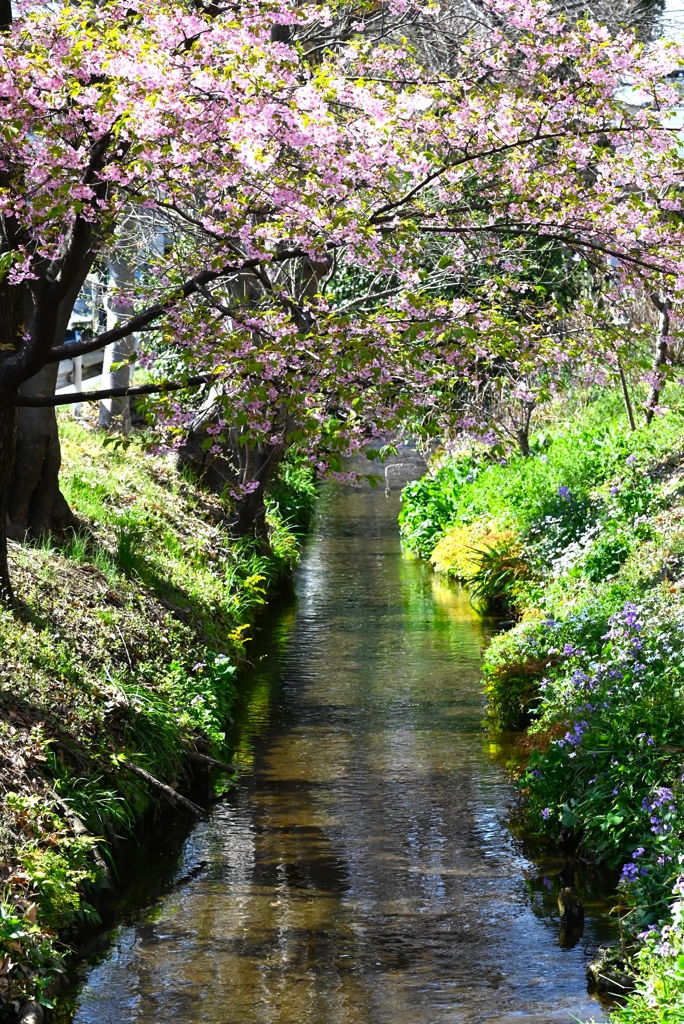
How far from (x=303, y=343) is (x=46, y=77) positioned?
2.22m

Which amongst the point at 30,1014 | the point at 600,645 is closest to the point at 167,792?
the point at 30,1014

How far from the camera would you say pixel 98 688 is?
375 inches

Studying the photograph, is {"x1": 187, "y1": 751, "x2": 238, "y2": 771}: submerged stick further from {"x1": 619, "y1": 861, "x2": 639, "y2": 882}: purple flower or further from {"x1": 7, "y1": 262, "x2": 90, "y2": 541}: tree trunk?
{"x1": 619, "y1": 861, "x2": 639, "y2": 882}: purple flower

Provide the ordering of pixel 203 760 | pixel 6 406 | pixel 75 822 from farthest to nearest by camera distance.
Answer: pixel 203 760, pixel 6 406, pixel 75 822

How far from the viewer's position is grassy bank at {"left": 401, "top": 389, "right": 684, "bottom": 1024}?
7086 millimetres

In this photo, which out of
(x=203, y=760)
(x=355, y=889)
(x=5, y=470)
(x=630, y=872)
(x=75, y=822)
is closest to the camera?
(x=630, y=872)

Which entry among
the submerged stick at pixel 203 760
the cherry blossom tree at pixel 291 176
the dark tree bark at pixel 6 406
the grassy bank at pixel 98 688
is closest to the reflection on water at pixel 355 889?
A: the submerged stick at pixel 203 760

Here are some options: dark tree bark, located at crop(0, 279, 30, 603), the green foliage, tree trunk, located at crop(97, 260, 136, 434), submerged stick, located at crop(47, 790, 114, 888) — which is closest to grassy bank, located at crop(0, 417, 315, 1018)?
submerged stick, located at crop(47, 790, 114, 888)

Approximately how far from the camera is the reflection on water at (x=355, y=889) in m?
6.71

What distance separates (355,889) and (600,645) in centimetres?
330

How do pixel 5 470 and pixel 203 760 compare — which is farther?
pixel 203 760

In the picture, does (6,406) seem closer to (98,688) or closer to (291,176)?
(98,688)

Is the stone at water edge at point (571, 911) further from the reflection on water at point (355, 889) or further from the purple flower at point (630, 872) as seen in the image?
the purple flower at point (630, 872)

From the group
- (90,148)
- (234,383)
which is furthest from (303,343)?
(90,148)
